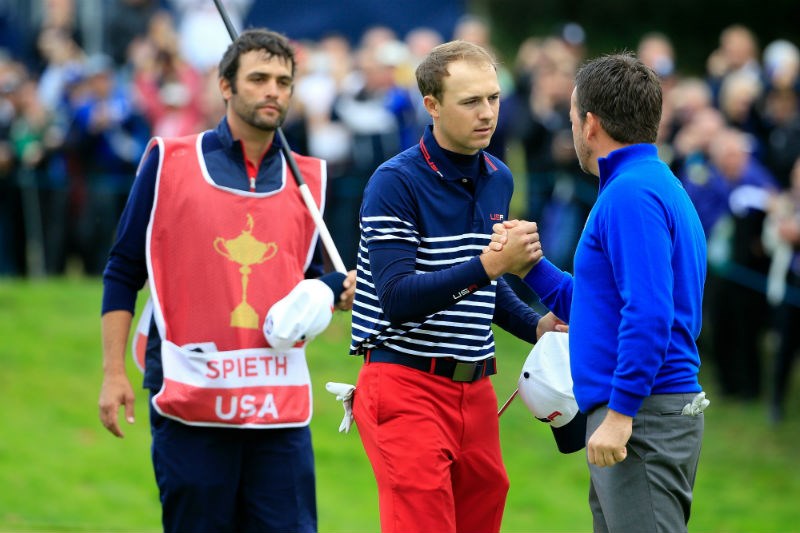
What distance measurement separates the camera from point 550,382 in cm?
514

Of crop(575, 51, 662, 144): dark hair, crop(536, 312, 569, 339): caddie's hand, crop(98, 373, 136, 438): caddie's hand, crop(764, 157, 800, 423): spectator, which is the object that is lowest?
crop(764, 157, 800, 423): spectator

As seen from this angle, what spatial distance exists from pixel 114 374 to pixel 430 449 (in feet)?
4.98

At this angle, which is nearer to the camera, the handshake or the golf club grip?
the handshake

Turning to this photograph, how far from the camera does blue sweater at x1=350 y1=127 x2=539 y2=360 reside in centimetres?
480

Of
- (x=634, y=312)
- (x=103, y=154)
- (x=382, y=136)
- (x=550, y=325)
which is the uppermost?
(x=634, y=312)

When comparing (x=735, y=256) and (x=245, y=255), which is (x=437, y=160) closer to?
(x=245, y=255)

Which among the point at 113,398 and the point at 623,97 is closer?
the point at 623,97

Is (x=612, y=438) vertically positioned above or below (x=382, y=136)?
above

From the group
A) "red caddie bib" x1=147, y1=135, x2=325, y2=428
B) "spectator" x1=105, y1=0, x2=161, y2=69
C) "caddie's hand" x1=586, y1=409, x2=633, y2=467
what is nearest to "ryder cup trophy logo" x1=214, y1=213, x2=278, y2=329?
"red caddie bib" x1=147, y1=135, x2=325, y2=428

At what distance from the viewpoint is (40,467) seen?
10305 millimetres

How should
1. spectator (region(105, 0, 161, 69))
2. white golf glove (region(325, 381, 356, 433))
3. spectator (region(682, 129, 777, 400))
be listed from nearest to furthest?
white golf glove (region(325, 381, 356, 433)) → spectator (region(682, 129, 777, 400)) → spectator (region(105, 0, 161, 69))

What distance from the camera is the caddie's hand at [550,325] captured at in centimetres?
536

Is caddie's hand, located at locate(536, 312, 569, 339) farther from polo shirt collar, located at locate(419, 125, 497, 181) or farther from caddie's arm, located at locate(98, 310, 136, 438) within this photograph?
caddie's arm, located at locate(98, 310, 136, 438)

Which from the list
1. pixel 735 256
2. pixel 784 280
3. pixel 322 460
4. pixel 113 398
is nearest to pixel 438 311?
pixel 113 398
